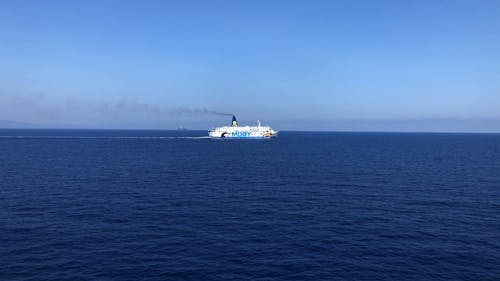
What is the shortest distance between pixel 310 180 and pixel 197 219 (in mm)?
41714

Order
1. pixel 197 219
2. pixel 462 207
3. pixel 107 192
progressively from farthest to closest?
pixel 107 192 → pixel 462 207 → pixel 197 219

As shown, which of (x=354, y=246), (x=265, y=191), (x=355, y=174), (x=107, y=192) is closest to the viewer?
(x=354, y=246)

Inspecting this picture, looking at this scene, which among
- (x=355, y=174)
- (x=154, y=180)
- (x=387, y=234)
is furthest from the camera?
(x=355, y=174)

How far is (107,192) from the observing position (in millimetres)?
64562

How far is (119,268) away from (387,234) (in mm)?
33035

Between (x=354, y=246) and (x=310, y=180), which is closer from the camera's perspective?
(x=354, y=246)

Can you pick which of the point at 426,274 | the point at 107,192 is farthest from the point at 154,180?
the point at 426,274

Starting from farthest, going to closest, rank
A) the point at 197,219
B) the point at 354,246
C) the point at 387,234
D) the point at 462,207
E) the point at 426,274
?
1. the point at 462,207
2. the point at 197,219
3. the point at 387,234
4. the point at 354,246
5. the point at 426,274

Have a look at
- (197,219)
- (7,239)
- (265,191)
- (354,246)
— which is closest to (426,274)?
(354,246)

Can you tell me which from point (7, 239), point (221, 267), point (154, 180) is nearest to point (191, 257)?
point (221, 267)

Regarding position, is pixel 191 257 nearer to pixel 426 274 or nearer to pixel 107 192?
pixel 426 274

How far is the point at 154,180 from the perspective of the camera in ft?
259

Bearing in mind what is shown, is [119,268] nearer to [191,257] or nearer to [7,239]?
[191,257]

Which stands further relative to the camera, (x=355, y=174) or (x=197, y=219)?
(x=355, y=174)
